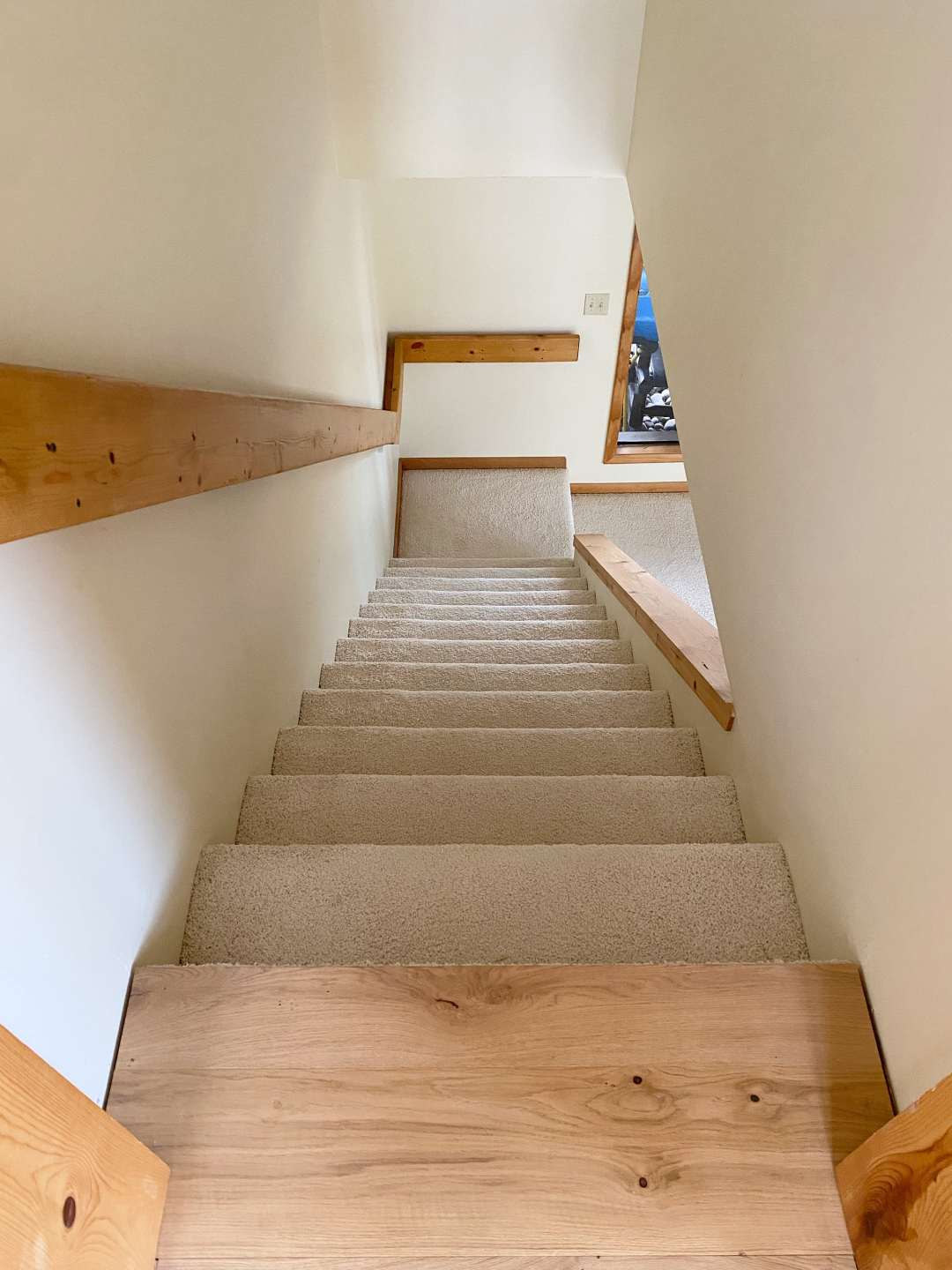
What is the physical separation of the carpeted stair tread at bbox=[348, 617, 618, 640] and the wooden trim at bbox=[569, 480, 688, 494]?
2.43 metres

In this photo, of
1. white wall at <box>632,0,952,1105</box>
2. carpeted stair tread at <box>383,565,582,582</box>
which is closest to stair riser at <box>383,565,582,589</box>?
carpeted stair tread at <box>383,565,582,582</box>

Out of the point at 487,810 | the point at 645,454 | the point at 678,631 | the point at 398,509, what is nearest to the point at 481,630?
the point at 678,631

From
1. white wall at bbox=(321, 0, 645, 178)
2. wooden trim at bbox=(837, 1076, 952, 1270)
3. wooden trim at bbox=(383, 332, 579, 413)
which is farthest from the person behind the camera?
wooden trim at bbox=(383, 332, 579, 413)

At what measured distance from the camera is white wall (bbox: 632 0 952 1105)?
2.48ft

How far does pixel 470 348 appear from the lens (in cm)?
433

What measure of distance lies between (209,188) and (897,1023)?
1.69 metres

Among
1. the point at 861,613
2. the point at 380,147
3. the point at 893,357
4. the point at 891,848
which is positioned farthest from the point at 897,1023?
the point at 380,147

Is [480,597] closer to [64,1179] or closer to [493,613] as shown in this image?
[493,613]

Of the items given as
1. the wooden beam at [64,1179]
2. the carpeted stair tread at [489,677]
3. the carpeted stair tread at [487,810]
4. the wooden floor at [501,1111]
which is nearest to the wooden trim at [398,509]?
the carpeted stair tread at [489,677]

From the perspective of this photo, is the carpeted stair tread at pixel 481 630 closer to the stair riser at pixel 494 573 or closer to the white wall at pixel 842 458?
the stair riser at pixel 494 573

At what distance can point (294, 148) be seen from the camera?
195 centimetres

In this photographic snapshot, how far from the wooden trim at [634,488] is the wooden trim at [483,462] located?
0.23 metres

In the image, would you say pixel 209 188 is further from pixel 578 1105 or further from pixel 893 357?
pixel 578 1105

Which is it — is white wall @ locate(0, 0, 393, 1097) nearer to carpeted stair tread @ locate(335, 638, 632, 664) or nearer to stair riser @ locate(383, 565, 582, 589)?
carpeted stair tread @ locate(335, 638, 632, 664)
